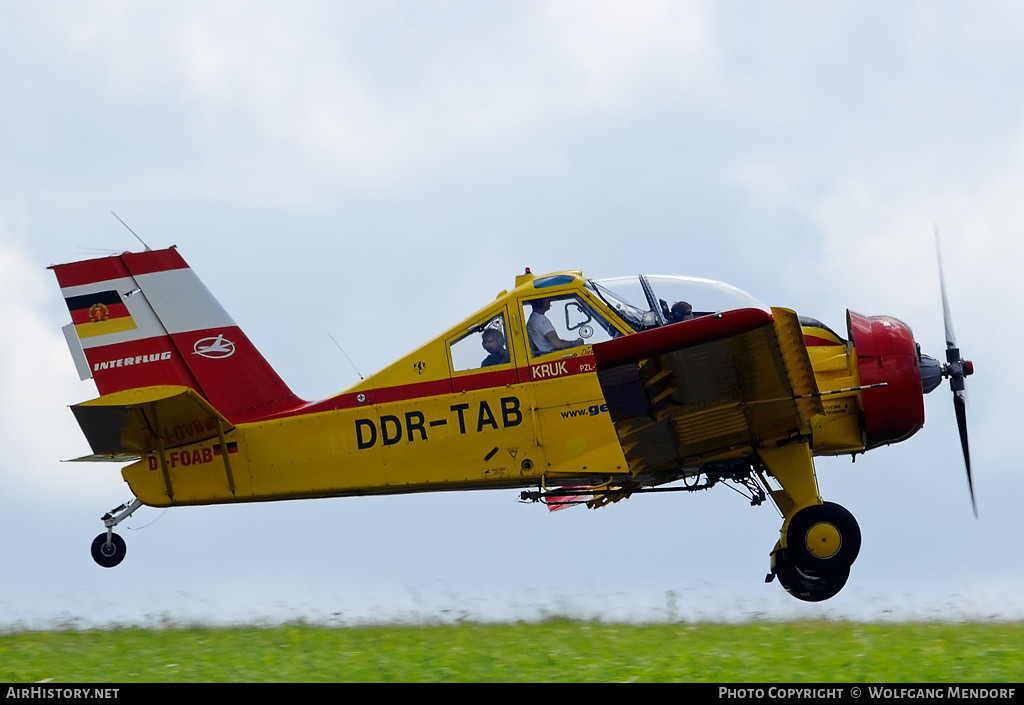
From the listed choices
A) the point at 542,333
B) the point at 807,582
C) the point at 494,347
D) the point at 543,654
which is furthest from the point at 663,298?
the point at 543,654

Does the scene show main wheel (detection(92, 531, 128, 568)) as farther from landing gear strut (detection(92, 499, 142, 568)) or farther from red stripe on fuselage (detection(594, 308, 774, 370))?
red stripe on fuselage (detection(594, 308, 774, 370))

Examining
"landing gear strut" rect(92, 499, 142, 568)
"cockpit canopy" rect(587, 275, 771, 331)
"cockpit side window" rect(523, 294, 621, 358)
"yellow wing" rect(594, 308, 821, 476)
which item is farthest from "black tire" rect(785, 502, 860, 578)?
"landing gear strut" rect(92, 499, 142, 568)

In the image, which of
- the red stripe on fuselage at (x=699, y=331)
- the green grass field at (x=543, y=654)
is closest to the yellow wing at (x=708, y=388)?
the red stripe on fuselage at (x=699, y=331)

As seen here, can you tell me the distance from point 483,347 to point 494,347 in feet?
0.35

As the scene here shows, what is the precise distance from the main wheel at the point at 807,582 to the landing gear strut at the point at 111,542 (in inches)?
237

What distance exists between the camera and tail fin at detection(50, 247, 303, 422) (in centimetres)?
1125

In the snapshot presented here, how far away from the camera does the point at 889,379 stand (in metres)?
9.43

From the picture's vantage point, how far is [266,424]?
10133 millimetres

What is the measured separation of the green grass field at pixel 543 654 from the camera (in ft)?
22.2

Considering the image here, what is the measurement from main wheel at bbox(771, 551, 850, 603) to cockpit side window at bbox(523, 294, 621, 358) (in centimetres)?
249

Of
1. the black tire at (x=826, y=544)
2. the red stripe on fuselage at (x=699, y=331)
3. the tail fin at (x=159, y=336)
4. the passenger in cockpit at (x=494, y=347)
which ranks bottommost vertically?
the black tire at (x=826, y=544)

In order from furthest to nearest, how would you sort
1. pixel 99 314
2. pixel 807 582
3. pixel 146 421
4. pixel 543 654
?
pixel 99 314, pixel 146 421, pixel 807 582, pixel 543 654

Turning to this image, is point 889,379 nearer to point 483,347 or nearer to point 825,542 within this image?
Answer: point 825,542

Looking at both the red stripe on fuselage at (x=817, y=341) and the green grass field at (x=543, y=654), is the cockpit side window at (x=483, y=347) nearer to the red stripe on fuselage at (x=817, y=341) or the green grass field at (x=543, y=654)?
the green grass field at (x=543, y=654)
